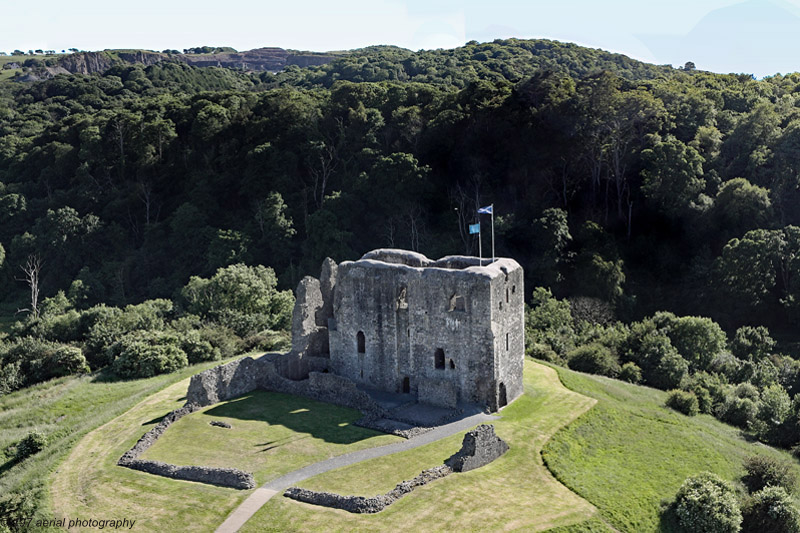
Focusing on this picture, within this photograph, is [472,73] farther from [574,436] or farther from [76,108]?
[574,436]

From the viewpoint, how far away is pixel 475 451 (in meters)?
32.3

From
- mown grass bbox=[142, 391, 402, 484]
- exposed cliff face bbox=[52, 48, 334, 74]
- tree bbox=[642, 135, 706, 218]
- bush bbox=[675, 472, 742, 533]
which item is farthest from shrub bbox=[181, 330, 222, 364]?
exposed cliff face bbox=[52, 48, 334, 74]

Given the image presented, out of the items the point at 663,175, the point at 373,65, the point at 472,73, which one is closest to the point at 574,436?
the point at 663,175

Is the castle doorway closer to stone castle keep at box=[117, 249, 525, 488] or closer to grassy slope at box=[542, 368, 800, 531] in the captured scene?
stone castle keep at box=[117, 249, 525, 488]

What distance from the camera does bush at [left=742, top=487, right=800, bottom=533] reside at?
107ft

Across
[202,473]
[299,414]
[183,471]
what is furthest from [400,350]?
[183,471]

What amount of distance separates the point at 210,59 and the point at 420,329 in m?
143

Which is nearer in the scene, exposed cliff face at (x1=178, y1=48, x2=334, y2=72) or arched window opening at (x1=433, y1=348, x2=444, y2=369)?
arched window opening at (x1=433, y1=348, x2=444, y2=369)

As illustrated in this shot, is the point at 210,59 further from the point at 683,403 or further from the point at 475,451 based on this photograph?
the point at 475,451

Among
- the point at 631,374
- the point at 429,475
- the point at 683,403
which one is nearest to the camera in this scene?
the point at 429,475

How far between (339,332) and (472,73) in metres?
62.1

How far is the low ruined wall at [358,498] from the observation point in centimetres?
2900

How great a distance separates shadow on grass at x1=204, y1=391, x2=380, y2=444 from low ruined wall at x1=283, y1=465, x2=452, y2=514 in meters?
5.50

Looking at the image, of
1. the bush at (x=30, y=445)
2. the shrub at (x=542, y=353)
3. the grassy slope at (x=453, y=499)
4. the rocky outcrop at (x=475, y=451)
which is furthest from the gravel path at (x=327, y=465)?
the bush at (x=30, y=445)
